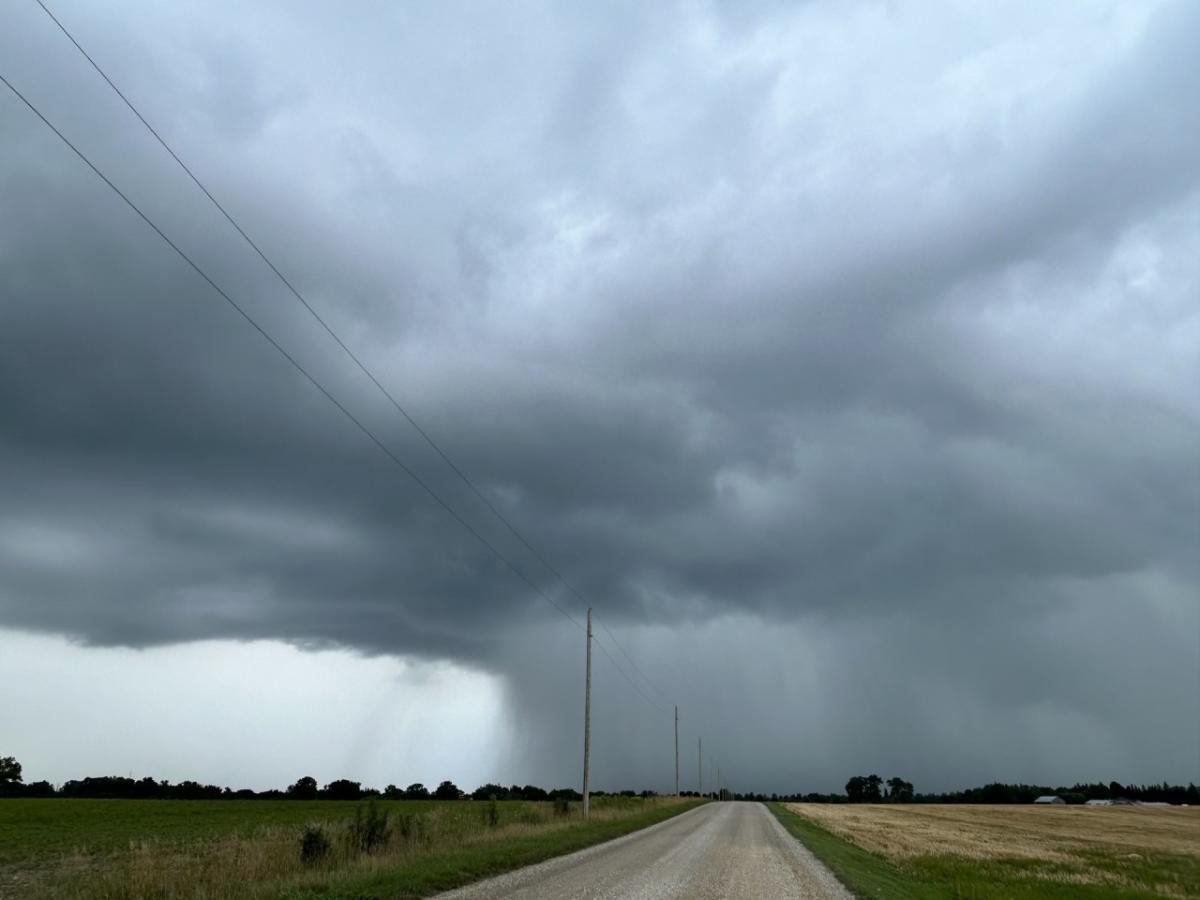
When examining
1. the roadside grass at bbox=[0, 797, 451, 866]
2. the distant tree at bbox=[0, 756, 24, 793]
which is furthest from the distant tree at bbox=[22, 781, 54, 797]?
the roadside grass at bbox=[0, 797, 451, 866]

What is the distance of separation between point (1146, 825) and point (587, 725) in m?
69.3

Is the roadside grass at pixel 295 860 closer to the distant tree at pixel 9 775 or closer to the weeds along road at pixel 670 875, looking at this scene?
the weeds along road at pixel 670 875

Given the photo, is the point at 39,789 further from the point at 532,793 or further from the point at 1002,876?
the point at 1002,876

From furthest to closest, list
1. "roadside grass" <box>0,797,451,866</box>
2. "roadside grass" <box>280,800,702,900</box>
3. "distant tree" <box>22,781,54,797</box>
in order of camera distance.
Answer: "distant tree" <box>22,781,54,797</box> < "roadside grass" <box>0,797,451,866</box> < "roadside grass" <box>280,800,702,900</box>

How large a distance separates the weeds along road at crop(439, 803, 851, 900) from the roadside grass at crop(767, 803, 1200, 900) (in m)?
1.26

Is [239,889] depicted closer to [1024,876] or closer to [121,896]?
[121,896]

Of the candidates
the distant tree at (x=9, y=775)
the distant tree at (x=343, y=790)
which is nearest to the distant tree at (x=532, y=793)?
the distant tree at (x=343, y=790)

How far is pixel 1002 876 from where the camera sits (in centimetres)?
3002

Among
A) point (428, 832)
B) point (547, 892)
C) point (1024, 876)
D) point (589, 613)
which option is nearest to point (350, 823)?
point (428, 832)

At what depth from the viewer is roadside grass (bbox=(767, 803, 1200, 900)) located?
2347 centimetres

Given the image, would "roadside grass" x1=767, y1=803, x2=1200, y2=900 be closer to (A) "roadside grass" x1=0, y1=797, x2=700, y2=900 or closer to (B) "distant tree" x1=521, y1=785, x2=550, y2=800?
(A) "roadside grass" x1=0, y1=797, x2=700, y2=900

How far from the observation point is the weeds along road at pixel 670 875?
17625mm

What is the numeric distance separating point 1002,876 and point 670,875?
16.6 meters

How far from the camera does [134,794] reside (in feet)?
416
